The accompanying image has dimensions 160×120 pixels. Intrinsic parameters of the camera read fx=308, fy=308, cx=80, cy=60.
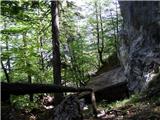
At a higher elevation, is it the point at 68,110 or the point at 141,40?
the point at 141,40

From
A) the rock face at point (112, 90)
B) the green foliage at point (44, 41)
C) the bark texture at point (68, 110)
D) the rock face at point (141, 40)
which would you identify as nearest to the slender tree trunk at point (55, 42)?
the green foliage at point (44, 41)

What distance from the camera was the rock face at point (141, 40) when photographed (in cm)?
1335

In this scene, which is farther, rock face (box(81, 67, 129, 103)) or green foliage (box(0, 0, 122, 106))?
rock face (box(81, 67, 129, 103))

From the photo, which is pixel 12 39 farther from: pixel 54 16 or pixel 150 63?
pixel 150 63

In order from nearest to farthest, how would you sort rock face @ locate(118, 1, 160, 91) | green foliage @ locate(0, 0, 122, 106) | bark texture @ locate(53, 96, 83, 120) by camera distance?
bark texture @ locate(53, 96, 83, 120), rock face @ locate(118, 1, 160, 91), green foliage @ locate(0, 0, 122, 106)

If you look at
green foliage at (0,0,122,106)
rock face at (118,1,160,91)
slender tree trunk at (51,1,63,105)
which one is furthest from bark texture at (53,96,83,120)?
slender tree trunk at (51,1,63,105)

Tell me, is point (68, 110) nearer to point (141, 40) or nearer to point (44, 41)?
point (141, 40)

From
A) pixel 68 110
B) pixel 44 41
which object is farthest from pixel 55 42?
pixel 68 110

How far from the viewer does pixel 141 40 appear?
1415 centimetres

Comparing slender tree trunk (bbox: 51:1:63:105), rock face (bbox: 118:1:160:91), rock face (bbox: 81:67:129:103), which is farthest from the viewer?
rock face (bbox: 81:67:129:103)

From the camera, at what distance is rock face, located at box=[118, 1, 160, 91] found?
13.3 metres

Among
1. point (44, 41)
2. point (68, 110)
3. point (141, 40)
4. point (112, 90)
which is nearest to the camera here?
point (68, 110)

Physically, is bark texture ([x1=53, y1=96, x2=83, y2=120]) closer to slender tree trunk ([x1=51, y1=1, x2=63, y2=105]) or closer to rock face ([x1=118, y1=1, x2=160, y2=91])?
rock face ([x1=118, y1=1, x2=160, y2=91])

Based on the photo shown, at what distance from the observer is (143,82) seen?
43.3ft
